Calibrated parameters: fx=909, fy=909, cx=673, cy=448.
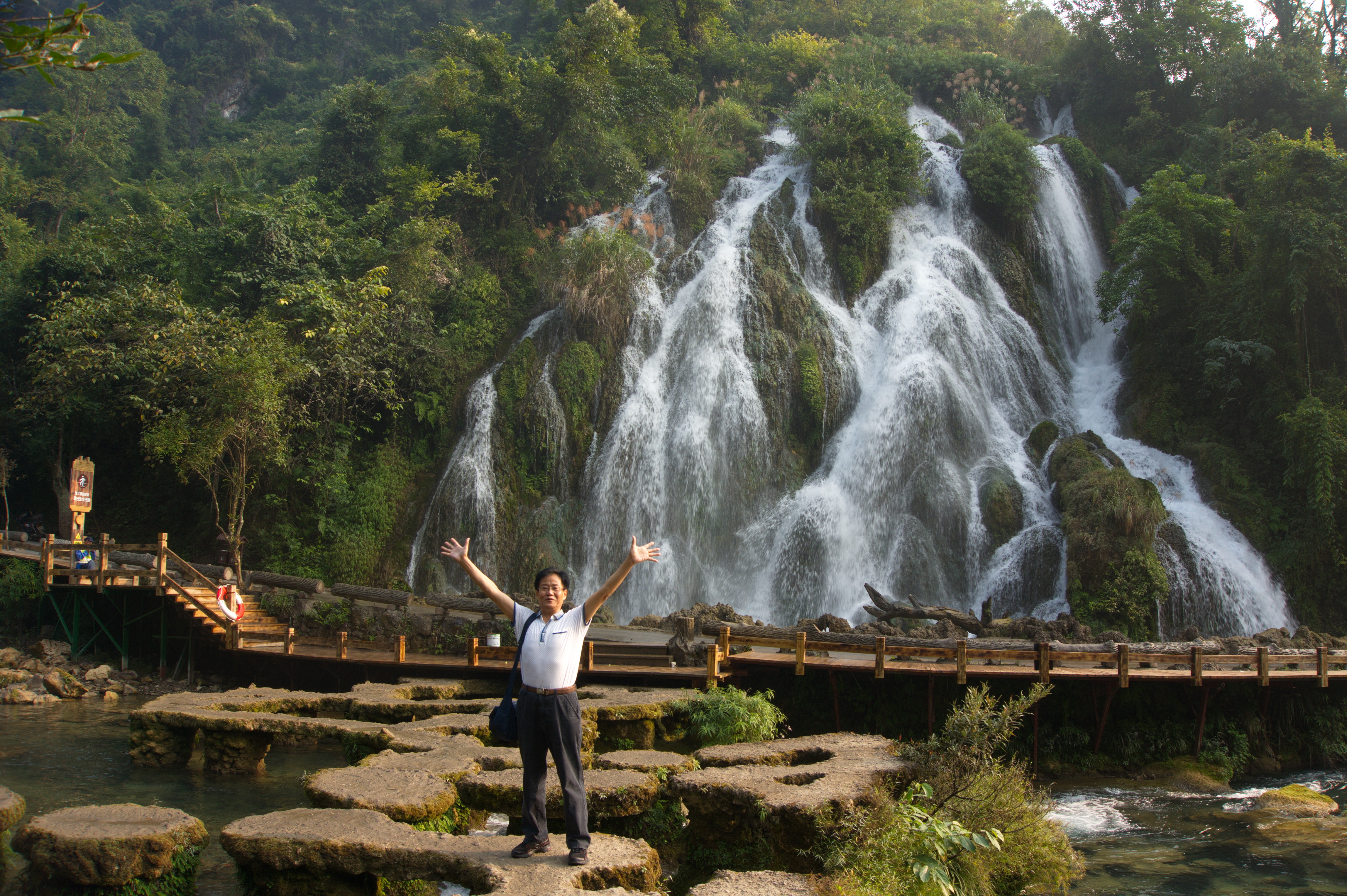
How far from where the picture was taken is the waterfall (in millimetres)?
19422

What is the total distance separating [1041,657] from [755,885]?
24.9 feet

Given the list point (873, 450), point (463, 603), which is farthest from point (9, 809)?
point (873, 450)

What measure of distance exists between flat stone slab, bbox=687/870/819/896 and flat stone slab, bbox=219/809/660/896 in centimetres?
Result: 38

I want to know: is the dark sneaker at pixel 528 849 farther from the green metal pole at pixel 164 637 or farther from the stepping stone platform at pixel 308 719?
the green metal pole at pixel 164 637

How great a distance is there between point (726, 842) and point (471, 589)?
49.7ft

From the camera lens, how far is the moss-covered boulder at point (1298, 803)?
1115 centimetres

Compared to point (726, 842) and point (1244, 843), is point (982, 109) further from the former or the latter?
point (726, 842)

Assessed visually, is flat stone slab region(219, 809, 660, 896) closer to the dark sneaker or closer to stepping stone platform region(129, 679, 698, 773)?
the dark sneaker

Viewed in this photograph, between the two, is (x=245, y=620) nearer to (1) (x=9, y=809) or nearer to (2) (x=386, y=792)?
(1) (x=9, y=809)

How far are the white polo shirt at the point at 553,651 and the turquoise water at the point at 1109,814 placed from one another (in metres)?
4.40

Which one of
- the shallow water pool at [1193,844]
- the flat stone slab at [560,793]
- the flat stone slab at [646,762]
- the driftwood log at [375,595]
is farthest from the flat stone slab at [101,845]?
the driftwood log at [375,595]

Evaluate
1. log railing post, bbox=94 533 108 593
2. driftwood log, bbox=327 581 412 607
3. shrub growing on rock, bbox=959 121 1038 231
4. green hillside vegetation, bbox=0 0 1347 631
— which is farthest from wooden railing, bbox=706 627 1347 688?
shrub growing on rock, bbox=959 121 1038 231

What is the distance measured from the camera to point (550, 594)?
5.73 meters

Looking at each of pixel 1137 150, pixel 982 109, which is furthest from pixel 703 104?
pixel 1137 150
